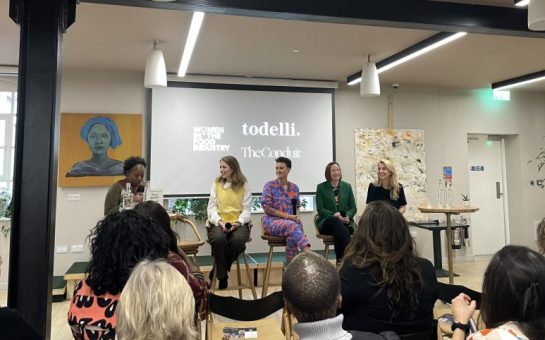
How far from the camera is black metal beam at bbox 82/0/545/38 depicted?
9.75 feet

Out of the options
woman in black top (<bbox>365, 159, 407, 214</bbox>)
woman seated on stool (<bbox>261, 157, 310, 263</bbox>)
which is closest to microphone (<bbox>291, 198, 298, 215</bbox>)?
woman seated on stool (<bbox>261, 157, 310, 263</bbox>)

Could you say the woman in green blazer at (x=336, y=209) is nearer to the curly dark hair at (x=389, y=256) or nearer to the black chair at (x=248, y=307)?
the black chair at (x=248, y=307)

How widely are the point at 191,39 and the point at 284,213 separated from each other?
1982mm

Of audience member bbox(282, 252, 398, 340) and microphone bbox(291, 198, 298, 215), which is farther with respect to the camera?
microphone bbox(291, 198, 298, 215)

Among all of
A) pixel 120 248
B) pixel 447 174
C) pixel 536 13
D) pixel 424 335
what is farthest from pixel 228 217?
pixel 447 174

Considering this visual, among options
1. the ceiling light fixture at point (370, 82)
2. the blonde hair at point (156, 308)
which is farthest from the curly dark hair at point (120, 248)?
the ceiling light fixture at point (370, 82)

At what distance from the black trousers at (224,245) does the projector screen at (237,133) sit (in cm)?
179

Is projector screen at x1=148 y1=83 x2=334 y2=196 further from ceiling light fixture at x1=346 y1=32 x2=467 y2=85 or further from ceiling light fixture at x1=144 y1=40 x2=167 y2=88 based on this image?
ceiling light fixture at x1=144 y1=40 x2=167 y2=88

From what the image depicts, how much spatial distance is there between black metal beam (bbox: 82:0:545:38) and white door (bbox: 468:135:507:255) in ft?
11.7

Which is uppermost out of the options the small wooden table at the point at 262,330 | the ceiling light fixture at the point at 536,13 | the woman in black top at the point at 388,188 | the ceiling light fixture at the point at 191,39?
the ceiling light fixture at the point at 191,39

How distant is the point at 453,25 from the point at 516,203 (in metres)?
4.65

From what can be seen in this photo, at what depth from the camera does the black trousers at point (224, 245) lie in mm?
3674

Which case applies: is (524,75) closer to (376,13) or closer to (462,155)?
(462,155)

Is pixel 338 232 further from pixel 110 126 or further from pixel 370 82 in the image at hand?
pixel 110 126
